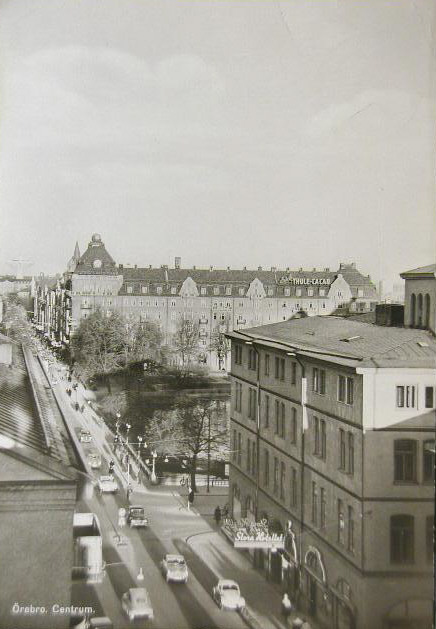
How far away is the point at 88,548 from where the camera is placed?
338 centimetres

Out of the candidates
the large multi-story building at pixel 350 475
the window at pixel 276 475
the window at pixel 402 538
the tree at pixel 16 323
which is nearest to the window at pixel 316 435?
the large multi-story building at pixel 350 475

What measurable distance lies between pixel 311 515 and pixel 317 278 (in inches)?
45.2

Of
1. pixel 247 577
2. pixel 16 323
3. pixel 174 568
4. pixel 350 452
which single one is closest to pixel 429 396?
pixel 350 452

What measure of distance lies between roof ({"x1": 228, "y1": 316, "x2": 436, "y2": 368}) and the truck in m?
1.13

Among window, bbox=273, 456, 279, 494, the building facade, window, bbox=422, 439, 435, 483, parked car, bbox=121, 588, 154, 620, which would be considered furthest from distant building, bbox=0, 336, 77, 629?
window, bbox=422, 439, 435, 483

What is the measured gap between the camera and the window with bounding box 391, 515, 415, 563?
321 cm

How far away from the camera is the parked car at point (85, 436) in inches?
141

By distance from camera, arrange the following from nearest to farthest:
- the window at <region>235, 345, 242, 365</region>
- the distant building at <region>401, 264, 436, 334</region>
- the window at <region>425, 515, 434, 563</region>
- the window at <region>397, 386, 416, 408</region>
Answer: the window at <region>397, 386, 416, 408</region>
the window at <region>425, 515, 434, 563</region>
the distant building at <region>401, 264, 436, 334</region>
the window at <region>235, 345, 242, 365</region>

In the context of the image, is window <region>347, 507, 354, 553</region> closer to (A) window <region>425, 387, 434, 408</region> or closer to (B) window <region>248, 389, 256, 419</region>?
(A) window <region>425, 387, 434, 408</region>

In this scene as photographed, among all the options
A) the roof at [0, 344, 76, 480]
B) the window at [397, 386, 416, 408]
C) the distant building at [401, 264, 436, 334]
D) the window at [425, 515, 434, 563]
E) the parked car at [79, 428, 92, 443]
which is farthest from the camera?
the parked car at [79, 428, 92, 443]

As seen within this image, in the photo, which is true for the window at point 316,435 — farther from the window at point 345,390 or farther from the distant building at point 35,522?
the distant building at point 35,522

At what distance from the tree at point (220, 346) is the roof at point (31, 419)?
84cm

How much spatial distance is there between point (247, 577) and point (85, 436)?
1.02 meters

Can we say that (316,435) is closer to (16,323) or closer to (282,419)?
(282,419)
